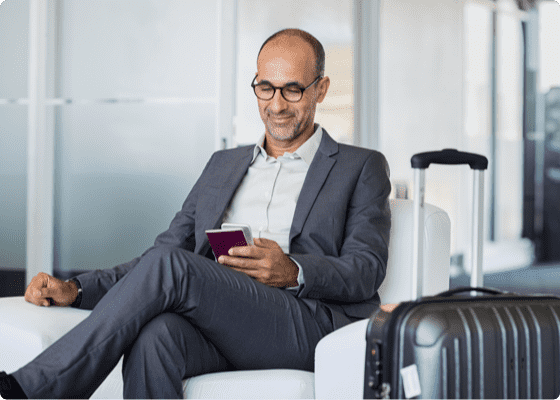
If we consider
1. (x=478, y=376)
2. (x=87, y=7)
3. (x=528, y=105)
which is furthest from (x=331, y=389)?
(x=528, y=105)

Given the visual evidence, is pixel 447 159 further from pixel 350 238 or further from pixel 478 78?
pixel 478 78

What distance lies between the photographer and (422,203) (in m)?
1.21

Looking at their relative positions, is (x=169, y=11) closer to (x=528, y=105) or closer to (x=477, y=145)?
(x=477, y=145)

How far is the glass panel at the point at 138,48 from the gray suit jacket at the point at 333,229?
6.75 feet

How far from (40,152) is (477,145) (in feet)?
13.0

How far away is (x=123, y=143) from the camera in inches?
158

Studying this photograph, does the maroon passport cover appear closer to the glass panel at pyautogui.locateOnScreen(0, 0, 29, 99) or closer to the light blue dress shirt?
the light blue dress shirt

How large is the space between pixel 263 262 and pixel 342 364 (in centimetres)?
34

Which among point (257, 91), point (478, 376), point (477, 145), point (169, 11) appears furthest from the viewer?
point (477, 145)

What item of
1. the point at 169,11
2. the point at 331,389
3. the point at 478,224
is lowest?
the point at 331,389

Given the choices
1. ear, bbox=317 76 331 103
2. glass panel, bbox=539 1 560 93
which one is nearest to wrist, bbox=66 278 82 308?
ear, bbox=317 76 331 103

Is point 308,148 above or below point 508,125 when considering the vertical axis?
below

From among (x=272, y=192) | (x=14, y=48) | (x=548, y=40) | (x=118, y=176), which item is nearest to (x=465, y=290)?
(x=272, y=192)

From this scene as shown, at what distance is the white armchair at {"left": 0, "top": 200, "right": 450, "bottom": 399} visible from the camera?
4.25ft
